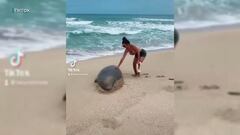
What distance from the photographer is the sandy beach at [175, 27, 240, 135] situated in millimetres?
4199

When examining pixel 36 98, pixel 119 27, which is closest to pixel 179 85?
pixel 119 27

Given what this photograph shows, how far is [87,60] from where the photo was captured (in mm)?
4363

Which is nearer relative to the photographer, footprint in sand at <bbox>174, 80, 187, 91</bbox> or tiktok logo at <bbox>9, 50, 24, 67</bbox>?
footprint in sand at <bbox>174, 80, 187, 91</bbox>

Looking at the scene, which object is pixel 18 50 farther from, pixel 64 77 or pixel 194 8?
pixel 194 8

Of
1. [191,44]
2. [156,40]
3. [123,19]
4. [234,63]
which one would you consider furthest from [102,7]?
[234,63]

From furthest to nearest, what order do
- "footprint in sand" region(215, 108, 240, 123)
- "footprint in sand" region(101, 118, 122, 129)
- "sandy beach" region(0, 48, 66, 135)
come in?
"sandy beach" region(0, 48, 66, 135) < "footprint in sand" region(101, 118, 122, 129) < "footprint in sand" region(215, 108, 240, 123)

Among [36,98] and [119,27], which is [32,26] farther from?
[119,27]

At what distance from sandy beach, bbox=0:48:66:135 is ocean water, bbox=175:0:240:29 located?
1007 millimetres

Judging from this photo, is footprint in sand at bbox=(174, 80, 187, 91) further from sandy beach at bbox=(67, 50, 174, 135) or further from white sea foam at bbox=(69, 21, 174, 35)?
white sea foam at bbox=(69, 21, 174, 35)

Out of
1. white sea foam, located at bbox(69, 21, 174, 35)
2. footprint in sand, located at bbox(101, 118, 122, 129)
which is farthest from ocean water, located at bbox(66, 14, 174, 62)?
footprint in sand, located at bbox(101, 118, 122, 129)

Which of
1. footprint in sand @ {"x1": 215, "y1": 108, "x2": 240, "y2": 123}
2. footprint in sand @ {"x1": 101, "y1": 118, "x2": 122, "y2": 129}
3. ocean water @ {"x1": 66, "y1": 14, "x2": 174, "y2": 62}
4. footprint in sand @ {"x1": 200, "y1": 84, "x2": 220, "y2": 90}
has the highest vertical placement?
ocean water @ {"x1": 66, "y1": 14, "x2": 174, "y2": 62}

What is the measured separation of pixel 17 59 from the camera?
14.6 ft

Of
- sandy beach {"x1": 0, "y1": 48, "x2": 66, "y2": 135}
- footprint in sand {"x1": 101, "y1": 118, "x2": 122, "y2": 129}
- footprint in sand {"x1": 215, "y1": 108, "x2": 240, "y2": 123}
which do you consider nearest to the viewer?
footprint in sand {"x1": 215, "y1": 108, "x2": 240, "y2": 123}

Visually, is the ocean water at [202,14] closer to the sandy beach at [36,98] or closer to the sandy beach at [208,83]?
the sandy beach at [208,83]
